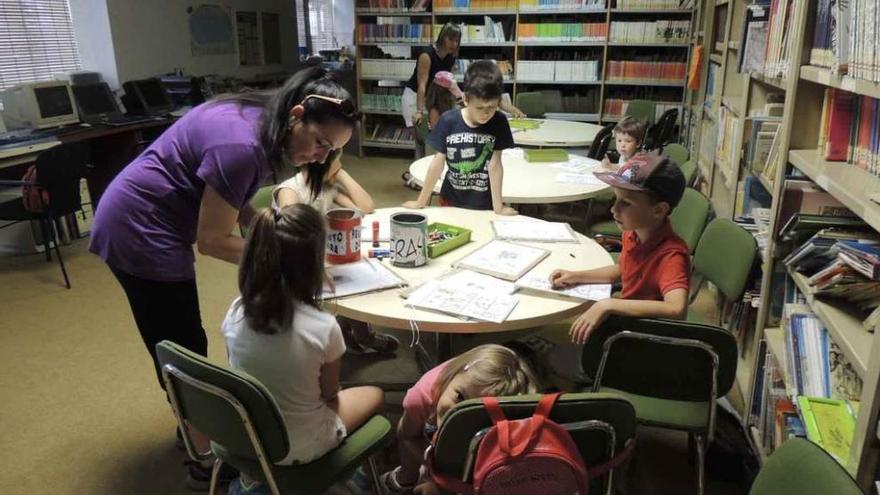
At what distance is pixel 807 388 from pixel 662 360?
42 centimetres

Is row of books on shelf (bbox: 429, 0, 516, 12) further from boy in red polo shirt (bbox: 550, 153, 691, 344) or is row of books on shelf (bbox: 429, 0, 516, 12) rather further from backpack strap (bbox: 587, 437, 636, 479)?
backpack strap (bbox: 587, 437, 636, 479)

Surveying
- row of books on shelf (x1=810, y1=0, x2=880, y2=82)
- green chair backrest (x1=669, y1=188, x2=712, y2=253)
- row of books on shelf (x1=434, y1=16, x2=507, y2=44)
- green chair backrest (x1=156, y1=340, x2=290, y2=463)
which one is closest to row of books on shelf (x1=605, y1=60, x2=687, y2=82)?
row of books on shelf (x1=434, y1=16, x2=507, y2=44)

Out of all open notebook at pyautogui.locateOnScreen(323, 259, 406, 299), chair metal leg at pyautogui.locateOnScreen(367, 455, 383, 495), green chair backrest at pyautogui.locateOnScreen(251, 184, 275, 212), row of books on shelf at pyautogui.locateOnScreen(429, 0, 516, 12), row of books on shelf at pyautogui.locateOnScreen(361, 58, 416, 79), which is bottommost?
chair metal leg at pyautogui.locateOnScreen(367, 455, 383, 495)

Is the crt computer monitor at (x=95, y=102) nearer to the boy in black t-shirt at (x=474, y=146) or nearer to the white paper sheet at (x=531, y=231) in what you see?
the boy in black t-shirt at (x=474, y=146)

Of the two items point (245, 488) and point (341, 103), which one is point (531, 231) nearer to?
point (341, 103)

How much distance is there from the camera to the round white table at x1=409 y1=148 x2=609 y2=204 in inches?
110

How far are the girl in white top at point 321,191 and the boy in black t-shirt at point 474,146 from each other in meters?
0.28

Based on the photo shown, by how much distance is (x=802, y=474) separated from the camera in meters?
0.92

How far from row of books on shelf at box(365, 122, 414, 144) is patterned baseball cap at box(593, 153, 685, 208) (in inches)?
207

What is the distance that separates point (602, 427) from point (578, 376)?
2.47 feet

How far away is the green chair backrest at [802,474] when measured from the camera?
85 cm

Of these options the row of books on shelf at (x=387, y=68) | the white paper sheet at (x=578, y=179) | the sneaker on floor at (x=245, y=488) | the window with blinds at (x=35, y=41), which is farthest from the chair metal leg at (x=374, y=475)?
the row of books on shelf at (x=387, y=68)

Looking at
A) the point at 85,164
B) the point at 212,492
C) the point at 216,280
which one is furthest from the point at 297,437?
the point at 85,164

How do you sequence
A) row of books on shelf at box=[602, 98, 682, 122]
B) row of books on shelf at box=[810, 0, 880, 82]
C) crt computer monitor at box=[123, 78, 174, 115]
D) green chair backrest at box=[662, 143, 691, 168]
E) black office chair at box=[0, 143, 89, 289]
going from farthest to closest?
row of books on shelf at box=[602, 98, 682, 122] < crt computer monitor at box=[123, 78, 174, 115] < black office chair at box=[0, 143, 89, 289] < green chair backrest at box=[662, 143, 691, 168] < row of books on shelf at box=[810, 0, 880, 82]
